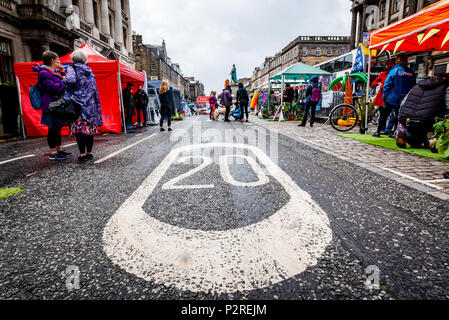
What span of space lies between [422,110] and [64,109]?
682 cm

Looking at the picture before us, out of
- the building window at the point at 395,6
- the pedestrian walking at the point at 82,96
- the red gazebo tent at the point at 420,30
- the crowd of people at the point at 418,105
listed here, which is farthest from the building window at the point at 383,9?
the pedestrian walking at the point at 82,96

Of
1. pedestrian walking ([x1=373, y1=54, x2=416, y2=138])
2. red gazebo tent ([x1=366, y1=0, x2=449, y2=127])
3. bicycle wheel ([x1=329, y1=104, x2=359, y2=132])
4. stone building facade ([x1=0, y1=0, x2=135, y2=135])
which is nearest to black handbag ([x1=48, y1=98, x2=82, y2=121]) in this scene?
stone building facade ([x1=0, y1=0, x2=135, y2=135])

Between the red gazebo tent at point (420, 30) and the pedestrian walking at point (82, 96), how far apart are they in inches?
270

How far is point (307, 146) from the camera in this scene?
5914mm

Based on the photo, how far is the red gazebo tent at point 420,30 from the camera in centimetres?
501

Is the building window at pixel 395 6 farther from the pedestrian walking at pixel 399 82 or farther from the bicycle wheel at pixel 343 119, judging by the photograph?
the pedestrian walking at pixel 399 82

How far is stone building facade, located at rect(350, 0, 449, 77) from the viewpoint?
85.5ft

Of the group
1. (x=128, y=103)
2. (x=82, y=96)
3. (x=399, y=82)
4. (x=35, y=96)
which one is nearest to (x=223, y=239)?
(x=82, y=96)

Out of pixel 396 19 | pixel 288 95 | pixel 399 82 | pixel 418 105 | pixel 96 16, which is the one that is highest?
pixel 396 19

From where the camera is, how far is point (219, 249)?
5.26ft

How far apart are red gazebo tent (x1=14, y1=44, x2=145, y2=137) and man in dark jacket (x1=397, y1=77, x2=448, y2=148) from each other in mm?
8934

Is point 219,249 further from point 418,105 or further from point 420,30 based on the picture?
point 420,30

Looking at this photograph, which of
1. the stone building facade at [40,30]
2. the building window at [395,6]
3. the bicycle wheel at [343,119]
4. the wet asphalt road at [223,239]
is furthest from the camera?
the building window at [395,6]
